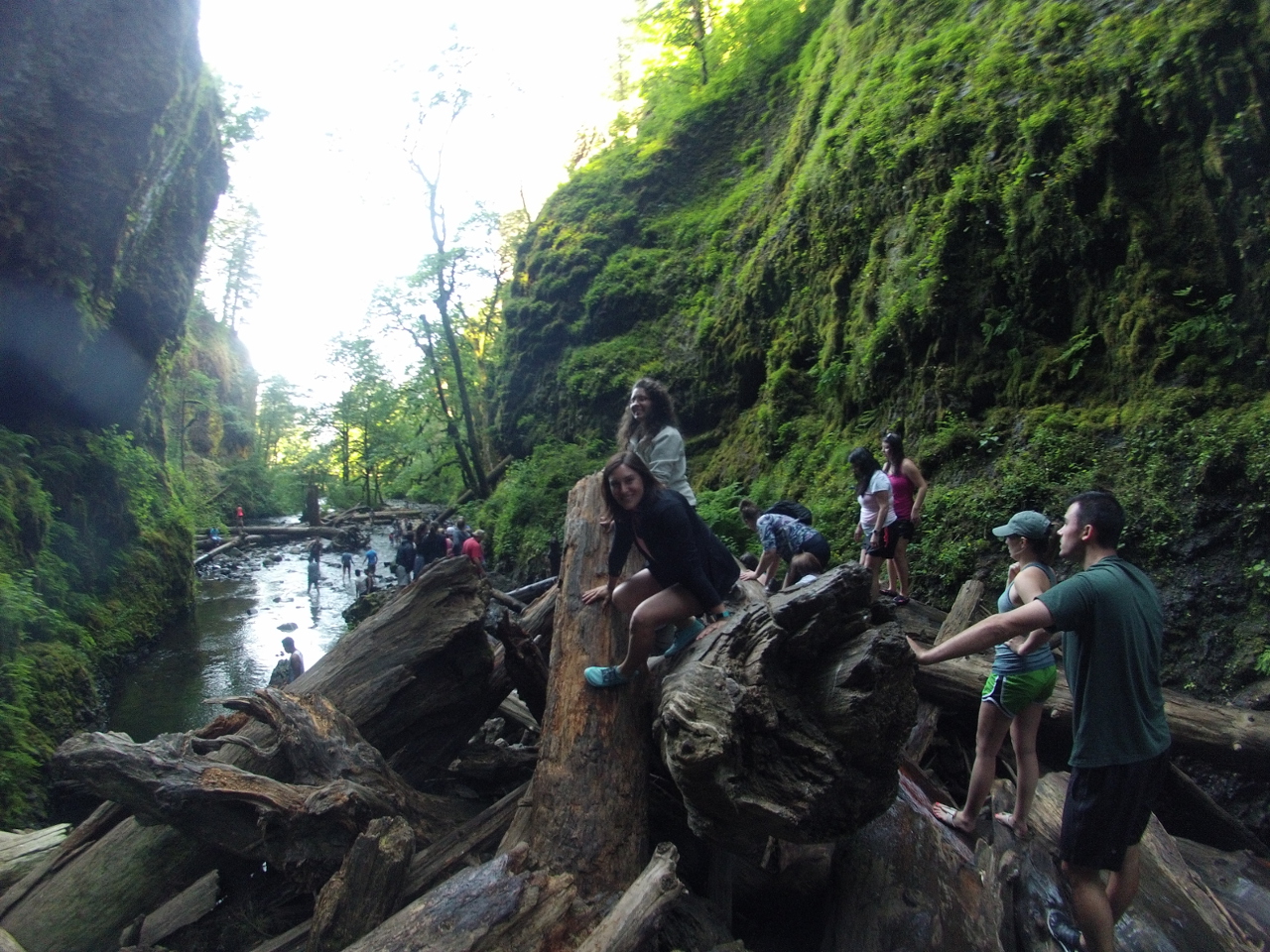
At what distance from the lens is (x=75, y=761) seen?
3.19 m

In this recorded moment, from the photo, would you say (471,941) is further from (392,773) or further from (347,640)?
(347,640)

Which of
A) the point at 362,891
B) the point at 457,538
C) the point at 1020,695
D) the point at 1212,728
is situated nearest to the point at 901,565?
the point at 1212,728

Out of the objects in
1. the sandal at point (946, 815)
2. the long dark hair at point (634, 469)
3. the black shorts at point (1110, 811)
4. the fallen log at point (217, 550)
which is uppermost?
the long dark hair at point (634, 469)

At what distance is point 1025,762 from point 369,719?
145 inches

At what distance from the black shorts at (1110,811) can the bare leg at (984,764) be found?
0.63 m

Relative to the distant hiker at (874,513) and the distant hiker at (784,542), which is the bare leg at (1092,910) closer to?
the distant hiker at (784,542)

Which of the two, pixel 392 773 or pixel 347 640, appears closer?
pixel 392 773

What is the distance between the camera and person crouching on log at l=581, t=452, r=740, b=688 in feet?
12.0

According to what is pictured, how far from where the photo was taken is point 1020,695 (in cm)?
359

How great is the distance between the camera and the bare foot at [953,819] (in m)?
3.60

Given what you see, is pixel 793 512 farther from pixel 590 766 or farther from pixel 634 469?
pixel 590 766

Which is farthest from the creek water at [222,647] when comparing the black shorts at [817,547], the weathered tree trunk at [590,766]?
the black shorts at [817,547]

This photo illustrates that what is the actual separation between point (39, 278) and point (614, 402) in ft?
43.9

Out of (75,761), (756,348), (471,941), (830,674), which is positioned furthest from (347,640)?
(756,348)
